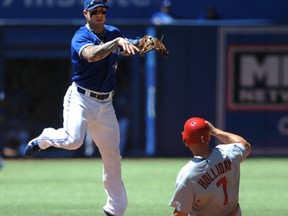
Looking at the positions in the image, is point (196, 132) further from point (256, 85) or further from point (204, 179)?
point (256, 85)

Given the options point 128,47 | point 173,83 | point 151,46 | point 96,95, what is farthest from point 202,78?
point 128,47

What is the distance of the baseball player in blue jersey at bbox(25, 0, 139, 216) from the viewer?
848cm

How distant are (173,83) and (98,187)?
17.0ft

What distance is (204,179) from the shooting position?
6.48m

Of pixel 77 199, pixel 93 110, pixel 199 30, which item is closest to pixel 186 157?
pixel 199 30

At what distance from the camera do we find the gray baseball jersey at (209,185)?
6.45 metres

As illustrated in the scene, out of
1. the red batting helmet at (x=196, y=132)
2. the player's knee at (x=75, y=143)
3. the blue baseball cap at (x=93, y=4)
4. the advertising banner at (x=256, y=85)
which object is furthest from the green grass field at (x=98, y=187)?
the red batting helmet at (x=196, y=132)

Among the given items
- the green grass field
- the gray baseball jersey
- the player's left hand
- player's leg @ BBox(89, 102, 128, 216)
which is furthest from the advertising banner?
the gray baseball jersey

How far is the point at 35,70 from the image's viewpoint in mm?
17406

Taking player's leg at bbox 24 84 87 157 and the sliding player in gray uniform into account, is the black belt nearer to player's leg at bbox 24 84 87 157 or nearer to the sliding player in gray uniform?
player's leg at bbox 24 84 87 157

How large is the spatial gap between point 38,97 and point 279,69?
4.65m

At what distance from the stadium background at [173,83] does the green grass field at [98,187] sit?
→ 71cm

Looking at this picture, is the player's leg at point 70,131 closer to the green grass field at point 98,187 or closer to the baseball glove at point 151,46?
the baseball glove at point 151,46

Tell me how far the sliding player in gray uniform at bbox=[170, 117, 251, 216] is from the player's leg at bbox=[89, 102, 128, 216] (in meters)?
2.04
